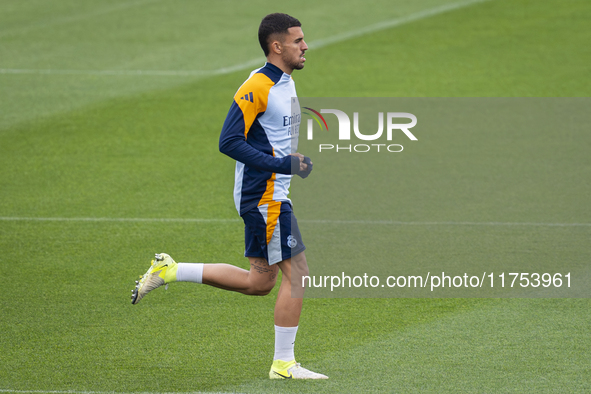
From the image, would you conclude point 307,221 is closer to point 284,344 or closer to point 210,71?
point 284,344

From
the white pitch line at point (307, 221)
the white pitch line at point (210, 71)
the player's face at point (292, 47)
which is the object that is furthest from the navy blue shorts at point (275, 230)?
the white pitch line at point (210, 71)

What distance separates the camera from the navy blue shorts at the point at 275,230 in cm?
480

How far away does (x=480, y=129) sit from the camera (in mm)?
11133

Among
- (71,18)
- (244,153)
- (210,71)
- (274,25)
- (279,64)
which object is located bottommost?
(244,153)

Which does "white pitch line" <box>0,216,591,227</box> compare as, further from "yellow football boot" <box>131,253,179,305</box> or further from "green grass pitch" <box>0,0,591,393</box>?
"yellow football boot" <box>131,253,179,305</box>

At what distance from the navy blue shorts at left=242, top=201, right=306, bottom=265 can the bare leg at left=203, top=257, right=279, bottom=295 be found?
0.16 m

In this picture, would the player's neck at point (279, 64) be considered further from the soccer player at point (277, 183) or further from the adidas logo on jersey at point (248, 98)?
the adidas logo on jersey at point (248, 98)

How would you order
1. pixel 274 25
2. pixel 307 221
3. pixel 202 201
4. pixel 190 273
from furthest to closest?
pixel 202 201
pixel 307 221
pixel 190 273
pixel 274 25

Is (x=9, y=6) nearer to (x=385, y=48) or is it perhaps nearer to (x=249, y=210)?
(x=385, y=48)

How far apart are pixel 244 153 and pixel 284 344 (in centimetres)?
111

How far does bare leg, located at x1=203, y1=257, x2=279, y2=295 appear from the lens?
4984mm

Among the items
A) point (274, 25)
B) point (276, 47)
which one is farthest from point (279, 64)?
point (274, 25)

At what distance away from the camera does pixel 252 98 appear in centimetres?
465

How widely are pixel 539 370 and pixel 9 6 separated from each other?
15.7 m
